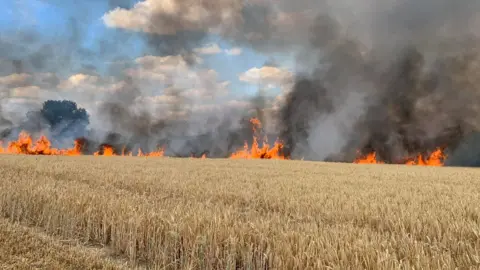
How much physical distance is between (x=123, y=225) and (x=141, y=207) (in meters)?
1.35

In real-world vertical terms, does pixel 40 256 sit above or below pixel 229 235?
below

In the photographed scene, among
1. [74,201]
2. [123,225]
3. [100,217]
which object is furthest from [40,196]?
[123,225]

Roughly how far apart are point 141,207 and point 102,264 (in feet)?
10.7

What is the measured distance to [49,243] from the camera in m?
6.55

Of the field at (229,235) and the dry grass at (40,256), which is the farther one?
the field at (229,235)

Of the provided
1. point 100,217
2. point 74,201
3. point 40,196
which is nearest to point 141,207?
point 100,217

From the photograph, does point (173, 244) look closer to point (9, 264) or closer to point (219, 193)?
point (9, 264)

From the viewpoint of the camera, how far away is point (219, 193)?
492 inches

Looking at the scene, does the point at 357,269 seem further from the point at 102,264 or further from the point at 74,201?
the point at 74,201

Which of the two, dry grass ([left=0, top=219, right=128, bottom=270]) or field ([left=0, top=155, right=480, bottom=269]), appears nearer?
dry grass ([left=0, top=219, right=128, bottom=270])

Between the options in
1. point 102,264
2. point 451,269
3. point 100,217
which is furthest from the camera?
point 100,217

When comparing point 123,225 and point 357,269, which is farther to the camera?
point 123,225

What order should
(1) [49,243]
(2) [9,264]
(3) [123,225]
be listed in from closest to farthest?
(2) [9,264]
(1) [49,243]
(3) [123,225]

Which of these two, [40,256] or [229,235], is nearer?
[40,256]
